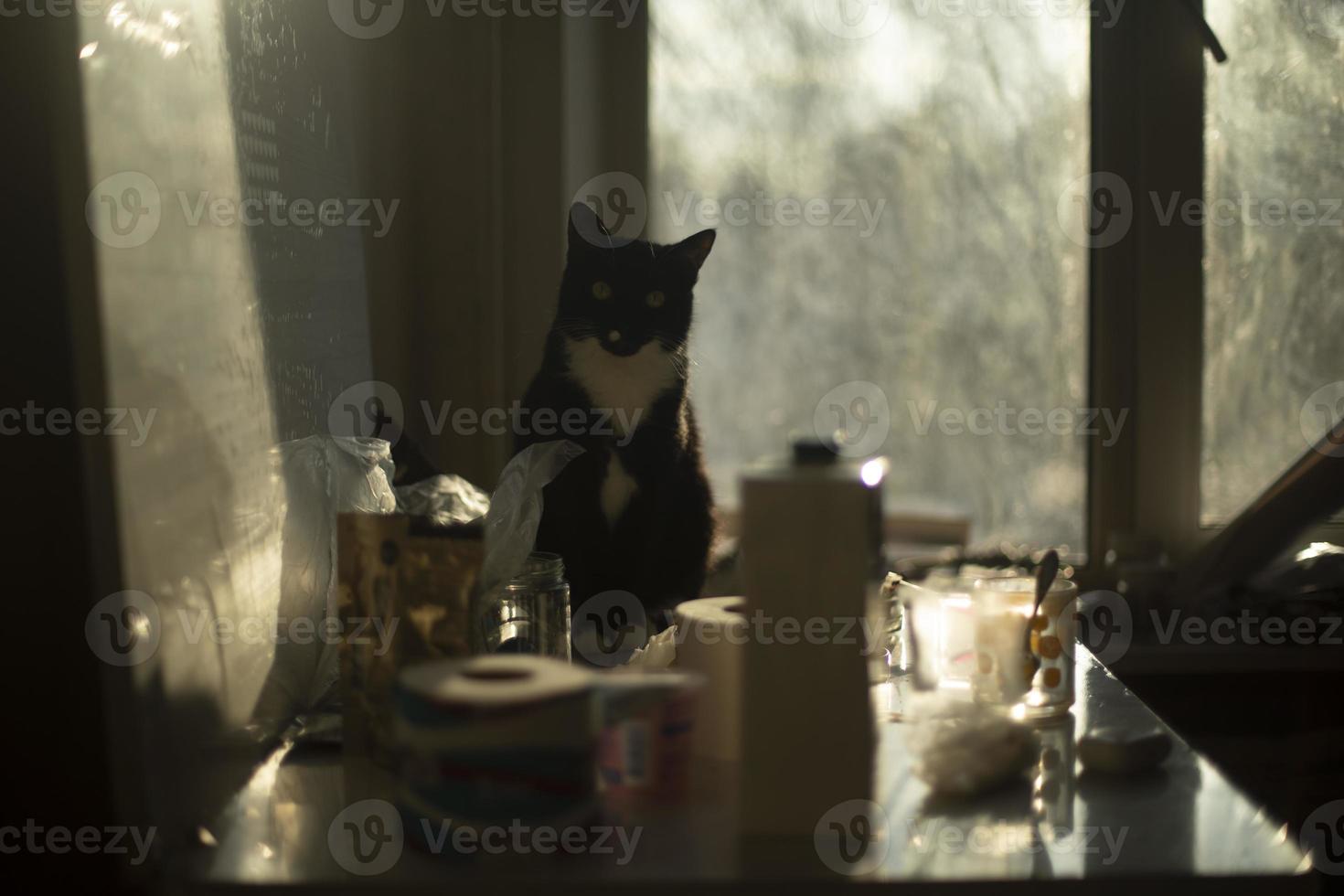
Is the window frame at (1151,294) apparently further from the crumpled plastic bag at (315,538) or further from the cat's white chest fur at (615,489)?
the crumpled plastic bag at (315,538)

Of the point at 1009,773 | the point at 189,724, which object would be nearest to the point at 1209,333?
the point at 1009,773

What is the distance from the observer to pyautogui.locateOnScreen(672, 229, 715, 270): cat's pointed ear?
3.90 ft

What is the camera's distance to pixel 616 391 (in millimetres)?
1142

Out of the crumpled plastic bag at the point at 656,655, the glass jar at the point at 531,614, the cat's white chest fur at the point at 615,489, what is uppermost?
the cat's white chest fur at the point at 615,489

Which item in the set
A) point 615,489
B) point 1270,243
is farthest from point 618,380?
point 1270,243

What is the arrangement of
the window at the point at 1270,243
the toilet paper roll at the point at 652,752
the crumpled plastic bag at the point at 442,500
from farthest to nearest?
the window at the point at 1270,243
the crumpled plastic bag at the point at 442,500
the toilet paper roll at the point at 652,752

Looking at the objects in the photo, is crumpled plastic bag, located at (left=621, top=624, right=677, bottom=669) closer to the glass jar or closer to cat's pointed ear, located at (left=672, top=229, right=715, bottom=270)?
the glass jar

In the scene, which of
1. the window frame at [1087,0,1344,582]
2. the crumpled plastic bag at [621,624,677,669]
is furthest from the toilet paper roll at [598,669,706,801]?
the window frame at [1087,0,1344,582]

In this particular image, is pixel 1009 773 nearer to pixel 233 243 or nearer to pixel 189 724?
pixel 189 724

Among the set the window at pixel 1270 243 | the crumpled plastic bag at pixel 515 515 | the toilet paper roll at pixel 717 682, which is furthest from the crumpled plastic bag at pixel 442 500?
the window at pixel 1270 243

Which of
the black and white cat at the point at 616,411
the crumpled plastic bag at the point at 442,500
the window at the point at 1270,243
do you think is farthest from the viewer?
the window at the point at 1270,243

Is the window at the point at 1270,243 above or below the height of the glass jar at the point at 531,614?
above

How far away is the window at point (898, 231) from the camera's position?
5.32 ft

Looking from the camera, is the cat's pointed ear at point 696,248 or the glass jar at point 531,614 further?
the cat's pointed ear at point 696,248
